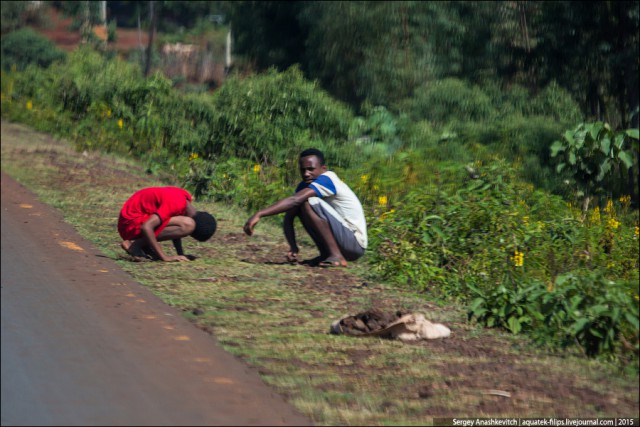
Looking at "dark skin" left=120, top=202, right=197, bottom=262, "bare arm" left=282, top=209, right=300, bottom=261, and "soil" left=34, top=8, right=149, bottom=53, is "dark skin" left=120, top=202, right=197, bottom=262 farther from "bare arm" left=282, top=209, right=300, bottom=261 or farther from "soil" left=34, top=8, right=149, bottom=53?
"soil" left=34, top=8, right=149, bottom=53

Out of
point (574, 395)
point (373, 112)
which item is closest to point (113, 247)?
point (574, 395)

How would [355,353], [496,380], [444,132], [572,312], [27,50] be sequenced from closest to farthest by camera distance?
1. [496,380]
2. [355,353]
3. [572,312]
4. [444,132]
5. [27,50]

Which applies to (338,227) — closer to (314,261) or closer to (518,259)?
(314,261)

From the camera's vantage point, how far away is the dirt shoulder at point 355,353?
5090mm

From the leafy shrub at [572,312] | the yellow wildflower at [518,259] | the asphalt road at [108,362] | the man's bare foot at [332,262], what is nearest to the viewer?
the asphalt road at [108,362]

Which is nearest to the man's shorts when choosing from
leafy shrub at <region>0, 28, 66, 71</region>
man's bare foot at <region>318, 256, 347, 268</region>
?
man's bare foot at <region>318, 256, 347, 268</region>

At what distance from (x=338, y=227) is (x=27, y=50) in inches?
1681

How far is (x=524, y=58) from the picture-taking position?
21781 mm

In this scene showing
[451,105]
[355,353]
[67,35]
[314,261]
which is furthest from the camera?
[67,35]

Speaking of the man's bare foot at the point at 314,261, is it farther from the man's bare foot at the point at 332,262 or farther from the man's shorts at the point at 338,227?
the man's shorts at the point at 338,227

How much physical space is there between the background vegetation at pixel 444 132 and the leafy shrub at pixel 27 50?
1984cm

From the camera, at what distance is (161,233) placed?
898 cm

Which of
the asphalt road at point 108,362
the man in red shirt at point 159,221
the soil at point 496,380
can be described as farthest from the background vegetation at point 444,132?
the asphalt road at point 108,362

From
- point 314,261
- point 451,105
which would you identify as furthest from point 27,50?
point 314,261
